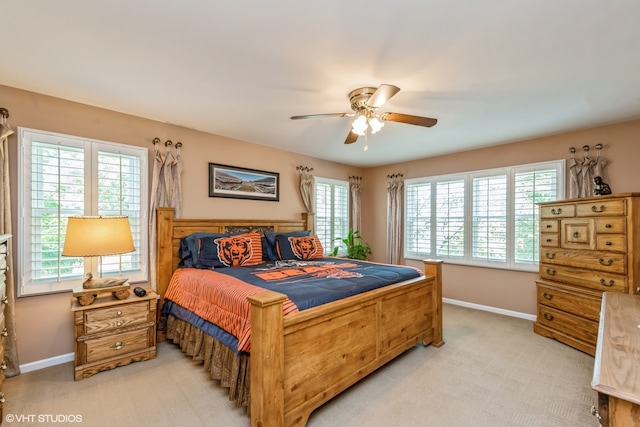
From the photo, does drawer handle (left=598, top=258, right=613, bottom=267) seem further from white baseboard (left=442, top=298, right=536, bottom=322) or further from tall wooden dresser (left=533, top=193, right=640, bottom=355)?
white baseboard (left=442, top=298, right=536, bottom=322)

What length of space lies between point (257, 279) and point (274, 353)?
0.95 m

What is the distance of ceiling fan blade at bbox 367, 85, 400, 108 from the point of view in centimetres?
199

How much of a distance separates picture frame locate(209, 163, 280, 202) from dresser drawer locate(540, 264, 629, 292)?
3646mm

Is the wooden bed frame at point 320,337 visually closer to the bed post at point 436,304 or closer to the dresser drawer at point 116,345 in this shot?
the bed post at point 436,304

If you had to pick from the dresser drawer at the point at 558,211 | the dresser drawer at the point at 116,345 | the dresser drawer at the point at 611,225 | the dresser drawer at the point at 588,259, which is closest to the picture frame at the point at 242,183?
the dresser drawer at the point at 116,345

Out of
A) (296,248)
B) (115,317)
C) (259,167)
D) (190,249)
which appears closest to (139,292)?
(115,317)

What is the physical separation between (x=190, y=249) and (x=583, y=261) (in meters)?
4.21

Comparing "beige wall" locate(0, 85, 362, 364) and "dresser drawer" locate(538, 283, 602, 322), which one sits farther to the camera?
"dresser drawer" locate(538, 283, 602, 322)

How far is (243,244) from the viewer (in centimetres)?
Result: 340

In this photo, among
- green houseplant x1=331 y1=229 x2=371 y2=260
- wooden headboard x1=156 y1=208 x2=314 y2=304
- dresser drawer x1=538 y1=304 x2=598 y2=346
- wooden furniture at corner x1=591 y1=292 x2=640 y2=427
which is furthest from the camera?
green houseplant x1=331 y1=229 x2=371 y2=260

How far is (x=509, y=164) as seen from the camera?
419cm

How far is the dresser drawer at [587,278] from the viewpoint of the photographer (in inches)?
109

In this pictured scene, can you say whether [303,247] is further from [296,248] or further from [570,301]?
[570,301]

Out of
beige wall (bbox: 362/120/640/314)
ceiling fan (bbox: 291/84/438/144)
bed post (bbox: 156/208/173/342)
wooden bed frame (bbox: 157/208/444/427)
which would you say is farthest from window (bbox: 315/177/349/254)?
ceiling fan (bbox: 291/84/438/144)
